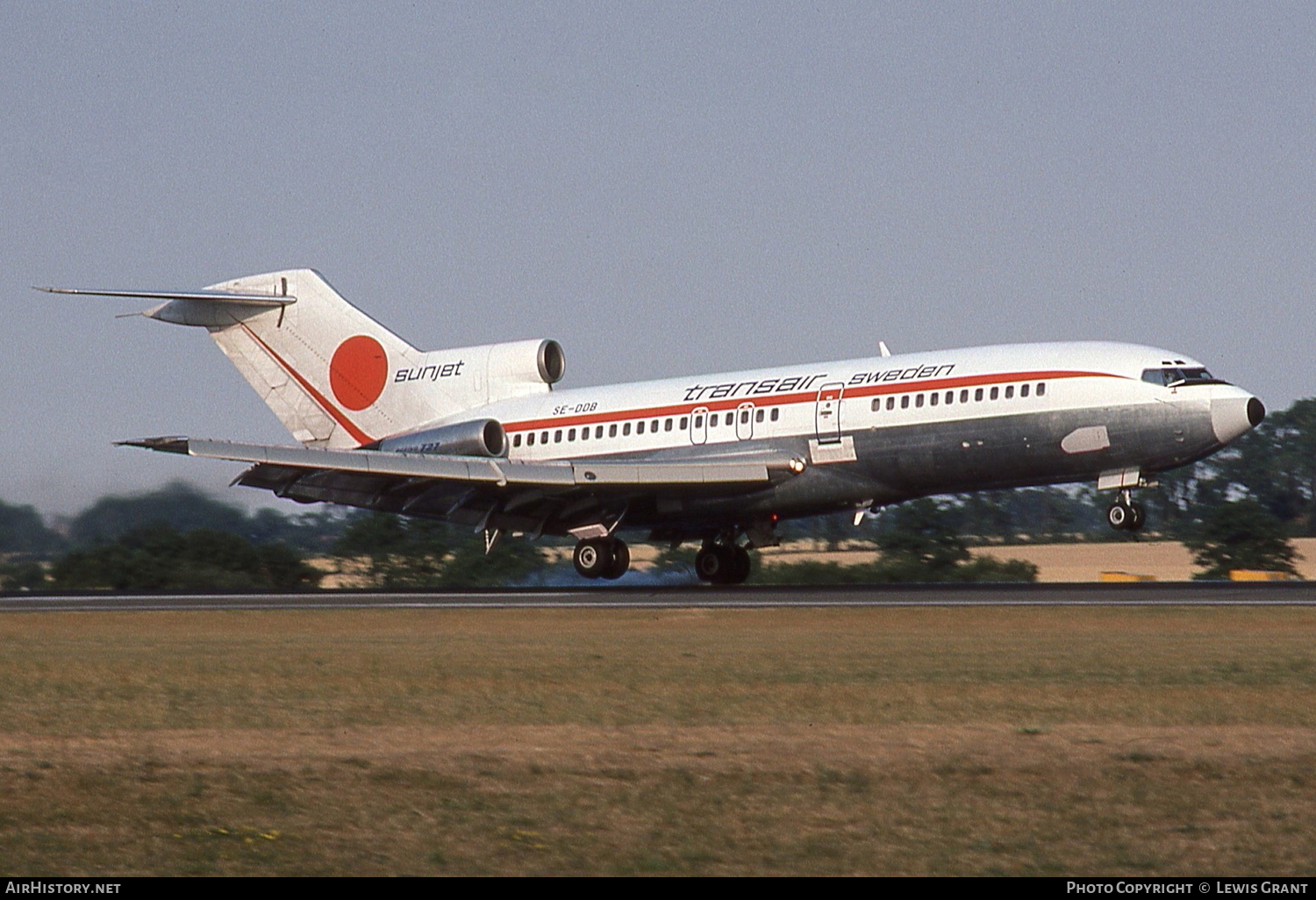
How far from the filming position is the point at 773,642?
2089 centimetres

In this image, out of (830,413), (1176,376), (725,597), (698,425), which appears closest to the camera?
(1176,376)

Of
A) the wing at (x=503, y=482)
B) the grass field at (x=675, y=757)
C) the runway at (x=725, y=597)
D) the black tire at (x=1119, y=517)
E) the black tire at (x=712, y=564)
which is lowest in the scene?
the grass field at (x=675, y=757)

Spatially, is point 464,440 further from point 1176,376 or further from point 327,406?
point 1176,376

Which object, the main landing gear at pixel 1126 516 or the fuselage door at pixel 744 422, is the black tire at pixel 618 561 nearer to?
the fuselage door at pixel 744 422

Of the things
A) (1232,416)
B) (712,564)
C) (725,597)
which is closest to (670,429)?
(712,564)

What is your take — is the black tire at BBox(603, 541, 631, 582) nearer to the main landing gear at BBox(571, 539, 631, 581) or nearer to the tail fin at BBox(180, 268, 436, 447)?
the main landing gear at BBox(571, 539, 631, 581)

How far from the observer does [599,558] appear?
118 ft

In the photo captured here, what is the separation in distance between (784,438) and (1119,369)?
712 centimetres

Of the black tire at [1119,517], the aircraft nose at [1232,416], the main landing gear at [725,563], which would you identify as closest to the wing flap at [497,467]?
the main landing gear at [725,563]

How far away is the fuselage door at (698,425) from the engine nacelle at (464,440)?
5.28 meters

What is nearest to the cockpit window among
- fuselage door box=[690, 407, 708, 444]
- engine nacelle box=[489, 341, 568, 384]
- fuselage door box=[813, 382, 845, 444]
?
fuselage door box=[813, 382, 845, 444]

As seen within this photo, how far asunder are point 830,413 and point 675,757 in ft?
70.9

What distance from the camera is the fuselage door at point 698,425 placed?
35.0 metres

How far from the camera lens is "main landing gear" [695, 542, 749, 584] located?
37.6 metres
